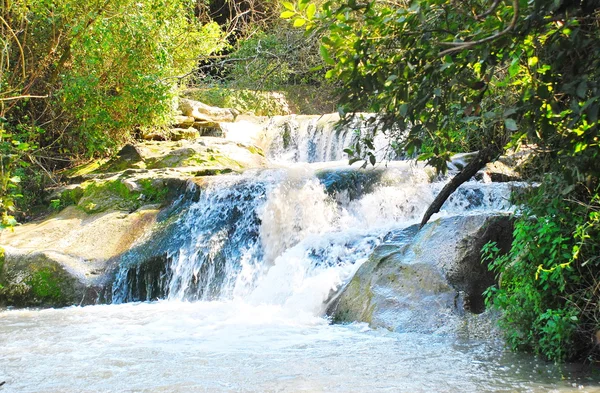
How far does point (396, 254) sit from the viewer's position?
6.80 m

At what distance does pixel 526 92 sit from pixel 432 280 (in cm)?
382

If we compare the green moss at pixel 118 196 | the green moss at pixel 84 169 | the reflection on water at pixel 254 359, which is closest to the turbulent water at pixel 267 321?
the reflection on water at pixel 254 359

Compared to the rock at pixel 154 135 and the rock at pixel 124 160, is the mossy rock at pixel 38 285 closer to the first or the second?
the rock at pixel 124 160

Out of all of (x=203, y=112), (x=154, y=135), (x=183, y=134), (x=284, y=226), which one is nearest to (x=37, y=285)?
(x=284, y=226)

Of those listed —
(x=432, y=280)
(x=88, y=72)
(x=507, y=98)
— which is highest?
(x=88, y=72)

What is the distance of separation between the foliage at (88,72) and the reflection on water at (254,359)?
5050mm

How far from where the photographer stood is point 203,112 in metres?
16.2

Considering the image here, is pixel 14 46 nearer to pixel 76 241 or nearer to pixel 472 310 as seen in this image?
pixel 76 241

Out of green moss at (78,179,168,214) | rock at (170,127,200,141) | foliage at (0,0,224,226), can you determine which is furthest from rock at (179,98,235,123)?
green moss at (78,179,168,214)

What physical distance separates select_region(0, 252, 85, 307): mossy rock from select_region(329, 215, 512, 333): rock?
163 inches

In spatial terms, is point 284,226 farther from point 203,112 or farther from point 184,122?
point 203,112

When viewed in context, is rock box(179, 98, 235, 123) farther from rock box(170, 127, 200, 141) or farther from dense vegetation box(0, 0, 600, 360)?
dense vegetation box(0, 0, 600, 360)

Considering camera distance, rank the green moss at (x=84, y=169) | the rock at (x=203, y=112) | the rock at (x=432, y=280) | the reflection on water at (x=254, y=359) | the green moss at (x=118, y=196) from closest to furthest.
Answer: the reflection on water at (x=254, y=359)
the rock at (x=432, y=280)
the green moss at (x=118, y=196)
the green moss at (x=84, y=169)
the rock at (x=203, y=112)

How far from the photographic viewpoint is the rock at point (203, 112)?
1578cm
